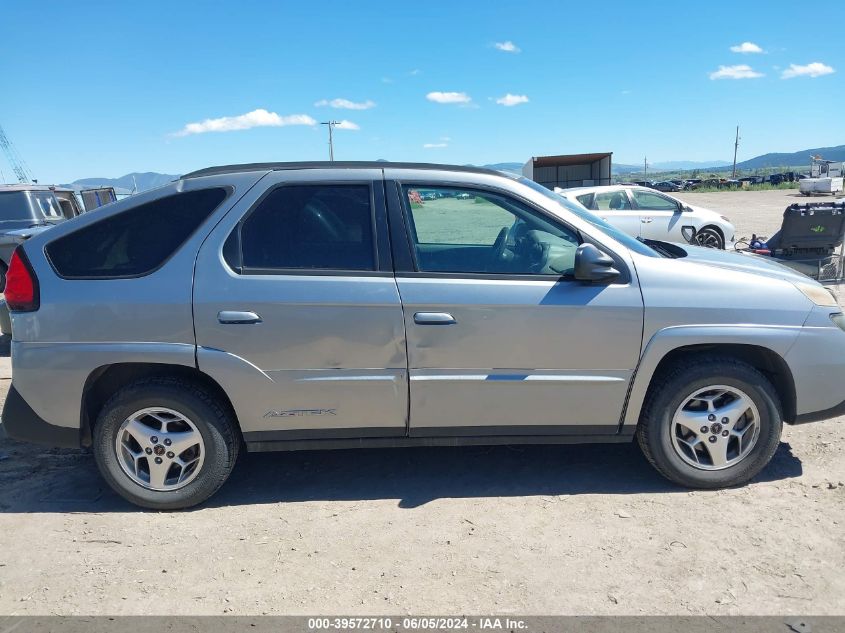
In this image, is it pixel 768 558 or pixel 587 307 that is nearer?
pixel 768 558

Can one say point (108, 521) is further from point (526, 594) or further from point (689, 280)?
point (689, 280)

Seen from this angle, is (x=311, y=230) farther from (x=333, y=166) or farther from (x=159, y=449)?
(x=159, y=449)

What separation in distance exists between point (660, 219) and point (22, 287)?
39.0 ft

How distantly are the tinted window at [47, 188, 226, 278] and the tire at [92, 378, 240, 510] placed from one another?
0.65 metres

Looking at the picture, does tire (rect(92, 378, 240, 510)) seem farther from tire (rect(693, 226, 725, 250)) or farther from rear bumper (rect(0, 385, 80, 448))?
tire (rect(693, 226, 725, 250))

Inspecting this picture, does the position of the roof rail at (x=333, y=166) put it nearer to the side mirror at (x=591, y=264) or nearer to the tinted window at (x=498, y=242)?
the tinted window at (x=498, y=242)

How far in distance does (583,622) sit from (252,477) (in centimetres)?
223

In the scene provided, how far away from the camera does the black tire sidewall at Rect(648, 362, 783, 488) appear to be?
11.5 feet

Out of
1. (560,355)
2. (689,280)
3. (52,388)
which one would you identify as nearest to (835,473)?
(689,280)

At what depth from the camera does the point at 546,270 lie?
3.52 meters

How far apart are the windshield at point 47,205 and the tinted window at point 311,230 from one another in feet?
32.6

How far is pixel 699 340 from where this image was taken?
11.3ft

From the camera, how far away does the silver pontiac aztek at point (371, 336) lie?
3.38 m

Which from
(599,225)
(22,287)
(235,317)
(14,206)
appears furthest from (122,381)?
(14,206)
